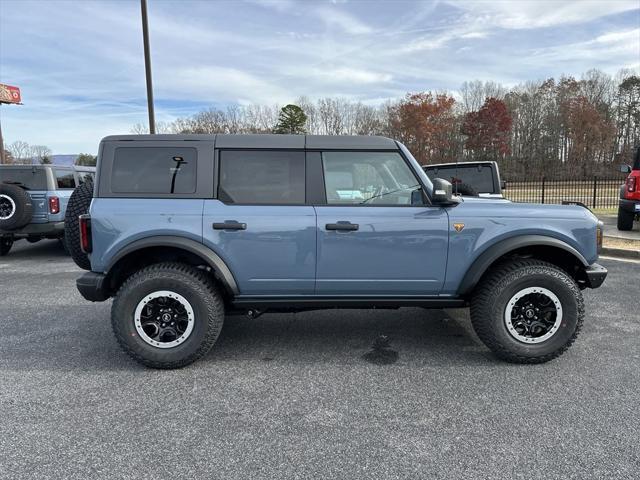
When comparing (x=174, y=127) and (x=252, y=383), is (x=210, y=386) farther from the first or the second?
(x=174, y=127)

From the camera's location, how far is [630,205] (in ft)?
30.4

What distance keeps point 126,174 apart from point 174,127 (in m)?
38.5

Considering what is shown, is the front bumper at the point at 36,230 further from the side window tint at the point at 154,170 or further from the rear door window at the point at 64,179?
the side window tint at the point at 154,170

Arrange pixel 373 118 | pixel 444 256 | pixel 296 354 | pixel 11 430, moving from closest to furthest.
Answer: pixel 11 430 → pixel 444 256 → pixel 296 354 → pixel 373 118

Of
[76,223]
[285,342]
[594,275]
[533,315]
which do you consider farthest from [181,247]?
[594,275]

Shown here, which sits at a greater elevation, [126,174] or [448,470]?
[126,174]

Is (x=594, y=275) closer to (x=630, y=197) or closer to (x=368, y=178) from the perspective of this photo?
(x=368, y=178)

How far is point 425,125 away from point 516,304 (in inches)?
1826

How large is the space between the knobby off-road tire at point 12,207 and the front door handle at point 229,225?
6475 millimetres

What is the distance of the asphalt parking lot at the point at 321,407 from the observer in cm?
236

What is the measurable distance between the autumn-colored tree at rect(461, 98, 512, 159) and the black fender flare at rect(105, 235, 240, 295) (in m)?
48.9

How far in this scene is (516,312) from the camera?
3.61 meters

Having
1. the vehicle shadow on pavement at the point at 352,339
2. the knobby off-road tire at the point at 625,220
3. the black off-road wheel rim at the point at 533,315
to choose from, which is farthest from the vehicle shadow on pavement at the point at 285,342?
the knobby off-road tire at the point at 625,220

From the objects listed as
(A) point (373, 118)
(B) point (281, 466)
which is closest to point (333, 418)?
(B) point (281, 466)
